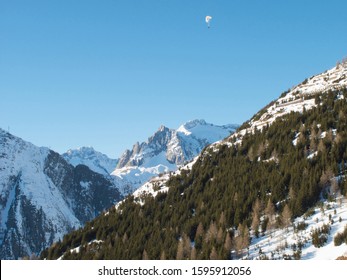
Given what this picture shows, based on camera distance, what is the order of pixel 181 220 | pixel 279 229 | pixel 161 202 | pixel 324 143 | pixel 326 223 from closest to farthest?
pixel 326 223 < pixel 279 229 < pixel 324 143 < pixel 181 220 < pixel 161 202

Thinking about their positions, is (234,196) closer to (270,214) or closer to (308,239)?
(270,214)

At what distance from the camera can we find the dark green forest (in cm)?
7524

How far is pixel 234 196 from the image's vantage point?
3639 inches

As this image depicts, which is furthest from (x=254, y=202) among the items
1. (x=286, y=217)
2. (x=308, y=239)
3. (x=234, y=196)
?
(x=308, y=239)

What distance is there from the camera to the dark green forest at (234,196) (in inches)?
2962

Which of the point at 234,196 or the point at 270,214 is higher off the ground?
the point at 234,196

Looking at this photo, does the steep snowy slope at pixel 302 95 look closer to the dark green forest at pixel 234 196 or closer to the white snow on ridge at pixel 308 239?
the dark green forest at pixel 234 196

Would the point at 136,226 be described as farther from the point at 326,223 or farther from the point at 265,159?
the point at 326,223

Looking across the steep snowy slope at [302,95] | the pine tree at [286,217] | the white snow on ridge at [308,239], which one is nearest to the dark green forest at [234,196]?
the pine tree at [286,217]

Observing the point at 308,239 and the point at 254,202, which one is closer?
the point at 308,239

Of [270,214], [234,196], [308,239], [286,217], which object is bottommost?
[308,239]
